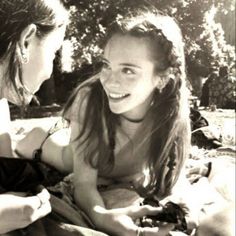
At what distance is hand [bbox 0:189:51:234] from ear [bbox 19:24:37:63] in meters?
0.24

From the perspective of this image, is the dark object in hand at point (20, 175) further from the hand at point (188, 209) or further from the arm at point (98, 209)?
the hand at point (188, 209)

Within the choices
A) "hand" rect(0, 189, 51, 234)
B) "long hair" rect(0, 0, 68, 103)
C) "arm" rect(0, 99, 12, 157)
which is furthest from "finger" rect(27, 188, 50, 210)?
"long hair" rect(0, 0, 68, 103)

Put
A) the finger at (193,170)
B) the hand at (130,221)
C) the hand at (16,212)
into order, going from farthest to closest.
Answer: the finger at (193,170), the hand at (130,221), the hand at (16,212)

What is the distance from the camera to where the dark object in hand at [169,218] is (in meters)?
0.90

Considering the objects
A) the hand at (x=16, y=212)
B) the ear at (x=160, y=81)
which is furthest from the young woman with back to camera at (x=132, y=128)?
the hand at (x=16, y=212)

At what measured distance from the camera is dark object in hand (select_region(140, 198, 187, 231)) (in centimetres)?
90

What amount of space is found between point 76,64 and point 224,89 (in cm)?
38

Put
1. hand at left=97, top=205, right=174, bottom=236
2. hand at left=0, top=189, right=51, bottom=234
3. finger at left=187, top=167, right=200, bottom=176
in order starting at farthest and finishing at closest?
finger at left=187, top=167, right=200, bottom=176 → hand at left=97, top=205, right=174, bottom=236 → hand at left=0, top=189, right=51, bottom=234

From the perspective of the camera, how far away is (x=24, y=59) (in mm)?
864

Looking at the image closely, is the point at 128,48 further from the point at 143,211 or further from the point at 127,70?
the point at 143,211

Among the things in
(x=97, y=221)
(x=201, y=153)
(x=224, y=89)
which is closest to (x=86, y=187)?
(x=97, y=221)

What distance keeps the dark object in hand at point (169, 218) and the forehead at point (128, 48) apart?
0.27 meters

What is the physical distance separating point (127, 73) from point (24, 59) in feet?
0.61

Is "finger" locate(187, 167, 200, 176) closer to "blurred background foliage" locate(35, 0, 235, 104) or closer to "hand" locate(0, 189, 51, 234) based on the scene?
"blurred background foliage" locate(35, 0, 235, 104)
